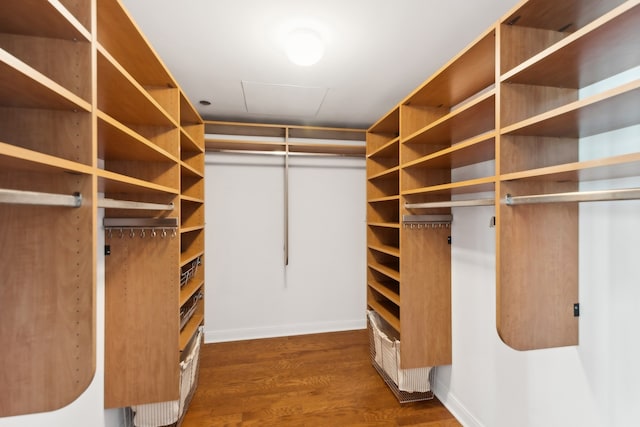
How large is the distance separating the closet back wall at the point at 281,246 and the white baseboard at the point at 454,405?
132cm

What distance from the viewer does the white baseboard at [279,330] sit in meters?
3.15

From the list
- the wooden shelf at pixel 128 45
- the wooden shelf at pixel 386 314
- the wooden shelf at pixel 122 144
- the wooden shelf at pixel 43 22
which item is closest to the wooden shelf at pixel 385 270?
the wooden shelf at pixel 386 314

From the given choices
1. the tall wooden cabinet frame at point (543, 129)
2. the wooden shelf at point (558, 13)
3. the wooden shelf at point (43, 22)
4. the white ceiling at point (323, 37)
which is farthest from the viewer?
the white ceiling at point (323, 37)

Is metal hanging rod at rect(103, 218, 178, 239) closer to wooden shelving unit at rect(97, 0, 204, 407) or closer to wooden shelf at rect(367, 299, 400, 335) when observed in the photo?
wooden shelving unit at rect(97, 0, 204, 407)

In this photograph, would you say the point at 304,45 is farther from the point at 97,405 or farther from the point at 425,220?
the point at 97,405

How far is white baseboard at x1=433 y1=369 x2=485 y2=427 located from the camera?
1.90 meters

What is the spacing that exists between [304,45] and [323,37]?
169mm

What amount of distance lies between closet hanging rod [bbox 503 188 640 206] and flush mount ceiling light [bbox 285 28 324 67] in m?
1.34

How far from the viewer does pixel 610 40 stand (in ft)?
2.95

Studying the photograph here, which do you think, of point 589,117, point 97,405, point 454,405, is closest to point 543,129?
point 589,117

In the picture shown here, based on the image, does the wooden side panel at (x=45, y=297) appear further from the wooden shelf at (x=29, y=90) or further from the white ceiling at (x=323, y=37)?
the white ceiling at (x=323, y=37)

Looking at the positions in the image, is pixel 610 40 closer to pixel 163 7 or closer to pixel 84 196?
pixel 84 196

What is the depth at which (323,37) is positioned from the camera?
5.66 ft

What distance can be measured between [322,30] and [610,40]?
1.33 m
